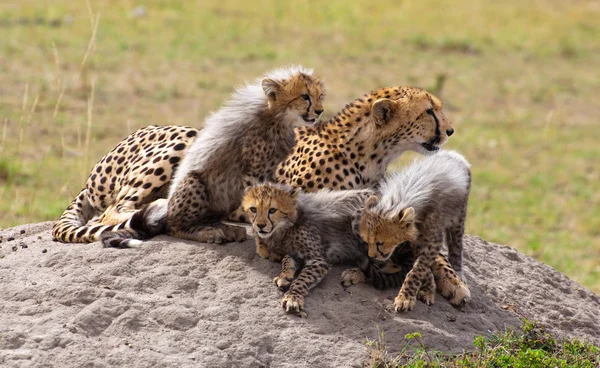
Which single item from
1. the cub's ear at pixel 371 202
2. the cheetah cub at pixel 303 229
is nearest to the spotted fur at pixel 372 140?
the cheetah cub at pixel 303 229

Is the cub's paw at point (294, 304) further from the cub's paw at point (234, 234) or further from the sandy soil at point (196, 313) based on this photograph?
the cub's paw at point (234, 234)

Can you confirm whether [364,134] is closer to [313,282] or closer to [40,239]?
[313,282]

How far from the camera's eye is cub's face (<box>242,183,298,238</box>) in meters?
3.73

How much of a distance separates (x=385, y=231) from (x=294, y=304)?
0.43 metres

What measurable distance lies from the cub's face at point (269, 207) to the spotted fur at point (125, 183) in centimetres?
66

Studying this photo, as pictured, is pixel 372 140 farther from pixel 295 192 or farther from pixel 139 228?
pixel 139 228

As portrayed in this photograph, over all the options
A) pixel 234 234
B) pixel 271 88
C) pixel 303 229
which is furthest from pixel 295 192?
pixel 271 88

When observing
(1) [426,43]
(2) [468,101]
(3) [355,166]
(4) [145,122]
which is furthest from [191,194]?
(1) [426,43]

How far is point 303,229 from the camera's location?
3834 mm

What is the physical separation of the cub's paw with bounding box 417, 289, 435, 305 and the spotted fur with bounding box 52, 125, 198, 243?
4.21 ft

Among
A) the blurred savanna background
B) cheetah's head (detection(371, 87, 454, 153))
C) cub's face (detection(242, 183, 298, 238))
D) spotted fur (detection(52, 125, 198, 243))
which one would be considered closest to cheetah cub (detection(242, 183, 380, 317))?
cub's face (detection(242, 183, 298, 238))

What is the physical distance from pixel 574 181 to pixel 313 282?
5.29 m

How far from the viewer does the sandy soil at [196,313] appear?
3.32 m

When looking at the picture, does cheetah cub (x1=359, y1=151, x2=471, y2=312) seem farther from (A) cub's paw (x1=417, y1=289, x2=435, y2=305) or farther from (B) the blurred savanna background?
(B) the blurred savanna background
